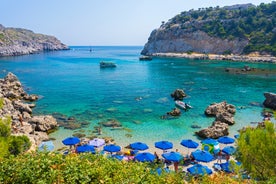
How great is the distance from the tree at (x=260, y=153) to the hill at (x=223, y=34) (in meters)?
115

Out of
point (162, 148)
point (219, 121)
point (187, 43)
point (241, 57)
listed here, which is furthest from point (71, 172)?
point (187, 43)

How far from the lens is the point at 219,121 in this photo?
31.7 m

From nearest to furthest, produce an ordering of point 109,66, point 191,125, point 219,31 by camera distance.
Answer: point 191,125
point 109,66
point 219,31

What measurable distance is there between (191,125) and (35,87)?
139 ft

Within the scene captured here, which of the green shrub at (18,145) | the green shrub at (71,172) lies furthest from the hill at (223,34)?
the green shrub at (71,172)

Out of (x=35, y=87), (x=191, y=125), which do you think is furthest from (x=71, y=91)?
(x=191, y=125)

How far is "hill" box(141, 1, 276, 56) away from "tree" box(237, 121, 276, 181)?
11541 centimetres

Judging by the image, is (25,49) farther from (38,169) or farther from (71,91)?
(38,169)

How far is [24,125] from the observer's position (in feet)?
95.1

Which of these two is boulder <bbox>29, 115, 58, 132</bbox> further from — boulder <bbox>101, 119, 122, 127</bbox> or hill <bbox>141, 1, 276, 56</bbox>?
hill <bbox>141, 1, 276, 56</bbox>

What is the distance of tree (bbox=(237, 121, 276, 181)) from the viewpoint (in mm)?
11977

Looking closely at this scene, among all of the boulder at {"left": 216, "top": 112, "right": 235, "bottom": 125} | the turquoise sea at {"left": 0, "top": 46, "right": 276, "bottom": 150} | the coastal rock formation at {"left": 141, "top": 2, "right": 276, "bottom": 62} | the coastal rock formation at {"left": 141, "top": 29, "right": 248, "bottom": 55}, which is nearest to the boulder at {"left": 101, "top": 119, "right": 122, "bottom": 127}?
the turquoise sea at {"left": 0, "top": 46, "right": 276, "bottom": 150}

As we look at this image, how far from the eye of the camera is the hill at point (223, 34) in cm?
12619

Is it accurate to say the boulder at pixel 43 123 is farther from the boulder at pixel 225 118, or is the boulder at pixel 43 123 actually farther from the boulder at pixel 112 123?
the boulder at pixel 225 118
